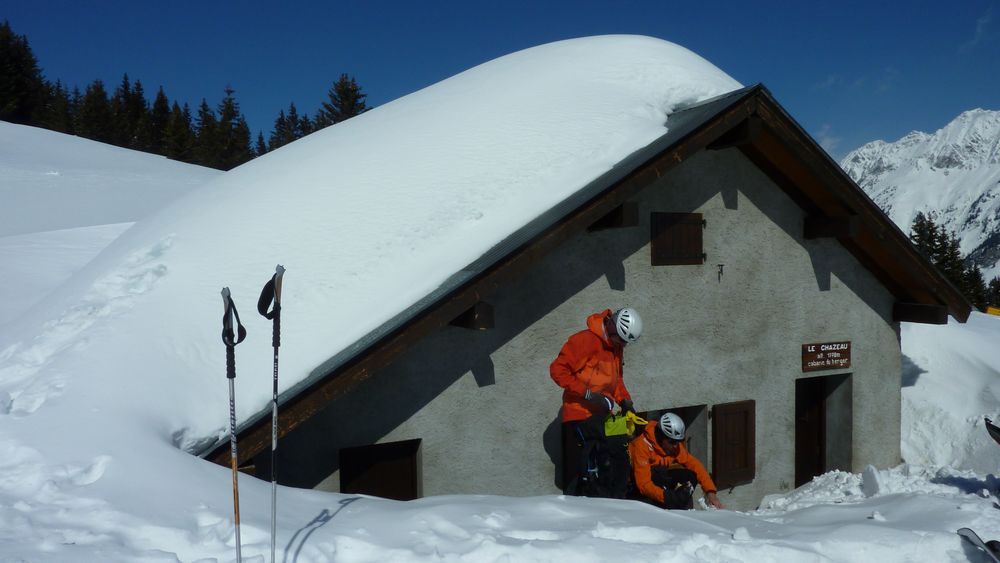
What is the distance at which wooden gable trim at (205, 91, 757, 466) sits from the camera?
533 centimetres

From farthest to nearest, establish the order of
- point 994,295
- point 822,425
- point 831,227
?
point 994,295 < point 822,425 < point 831,227

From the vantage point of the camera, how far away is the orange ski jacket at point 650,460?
671 centimetres

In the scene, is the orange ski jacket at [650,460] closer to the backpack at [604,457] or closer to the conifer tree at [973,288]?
the backpack at [604,457]

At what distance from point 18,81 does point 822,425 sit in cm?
6822

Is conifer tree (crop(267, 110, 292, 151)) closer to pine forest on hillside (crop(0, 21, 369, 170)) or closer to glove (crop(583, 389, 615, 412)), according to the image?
pine forest on hillside (crop(0, 21, 369, 170))

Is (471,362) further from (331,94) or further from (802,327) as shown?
(331,94)

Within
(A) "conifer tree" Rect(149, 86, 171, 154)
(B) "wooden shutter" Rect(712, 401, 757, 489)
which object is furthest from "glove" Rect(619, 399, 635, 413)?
(A) "conifer tree" Rect(149, 86, 171, 154)

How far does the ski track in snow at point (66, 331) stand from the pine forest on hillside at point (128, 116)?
4820 centimetres

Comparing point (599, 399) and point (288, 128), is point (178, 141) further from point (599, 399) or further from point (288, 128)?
point (599, 399)

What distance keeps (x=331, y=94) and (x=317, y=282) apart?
167ft

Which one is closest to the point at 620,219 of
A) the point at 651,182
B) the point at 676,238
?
the point at 651,182

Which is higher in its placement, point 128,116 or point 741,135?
point 128,116

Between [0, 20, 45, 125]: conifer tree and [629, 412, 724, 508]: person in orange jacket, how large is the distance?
2482 inches

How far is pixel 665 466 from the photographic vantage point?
6.80m
